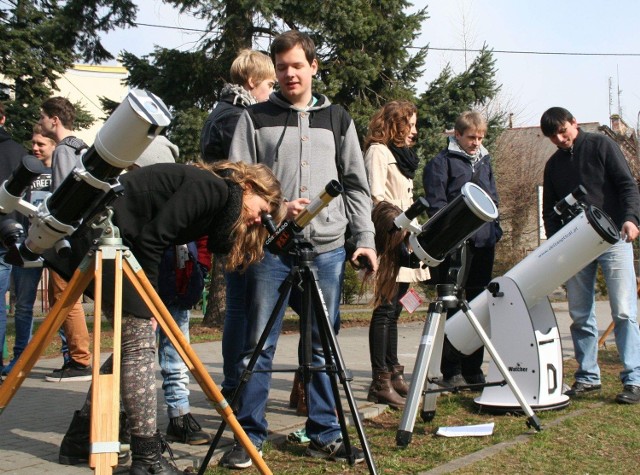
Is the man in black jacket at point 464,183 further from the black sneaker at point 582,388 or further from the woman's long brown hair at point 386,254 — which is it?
the black sneaker at point 582,388

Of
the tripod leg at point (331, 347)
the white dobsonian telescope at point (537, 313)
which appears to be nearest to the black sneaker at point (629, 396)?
the white dobsonian telescope at point (537, 313)

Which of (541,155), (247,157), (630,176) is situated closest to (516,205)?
(541,155)

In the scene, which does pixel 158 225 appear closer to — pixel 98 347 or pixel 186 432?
pixel 98 347

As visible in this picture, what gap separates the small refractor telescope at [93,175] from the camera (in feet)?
8.21

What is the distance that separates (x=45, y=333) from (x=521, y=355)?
326 cm

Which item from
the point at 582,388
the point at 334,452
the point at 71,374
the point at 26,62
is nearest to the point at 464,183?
the point at 582,388

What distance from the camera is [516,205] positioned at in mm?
33594

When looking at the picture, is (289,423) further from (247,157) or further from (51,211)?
(51,211)

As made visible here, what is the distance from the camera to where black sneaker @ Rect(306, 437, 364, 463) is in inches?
156

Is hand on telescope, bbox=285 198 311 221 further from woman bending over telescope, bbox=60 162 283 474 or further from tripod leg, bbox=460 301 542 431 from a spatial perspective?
tripod leg, bbox=460 301 542 431

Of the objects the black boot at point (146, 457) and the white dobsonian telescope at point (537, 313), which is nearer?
the black boot at point (146, 457)

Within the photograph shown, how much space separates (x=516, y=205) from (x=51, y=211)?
32.4m

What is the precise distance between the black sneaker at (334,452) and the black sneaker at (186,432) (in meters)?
0.63

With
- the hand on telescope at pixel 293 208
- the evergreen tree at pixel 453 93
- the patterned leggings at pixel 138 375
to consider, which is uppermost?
the evergreen tree at pixel 453 93
